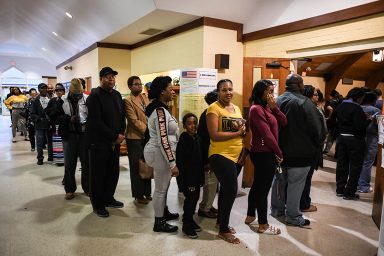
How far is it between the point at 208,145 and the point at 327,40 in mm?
2760

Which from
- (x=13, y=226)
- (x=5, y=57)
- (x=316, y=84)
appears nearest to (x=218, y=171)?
(x=13, y=226)

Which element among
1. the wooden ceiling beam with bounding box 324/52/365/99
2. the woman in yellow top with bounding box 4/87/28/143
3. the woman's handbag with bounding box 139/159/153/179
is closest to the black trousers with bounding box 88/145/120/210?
the woman's handbag with bounding box 139/159/153/179

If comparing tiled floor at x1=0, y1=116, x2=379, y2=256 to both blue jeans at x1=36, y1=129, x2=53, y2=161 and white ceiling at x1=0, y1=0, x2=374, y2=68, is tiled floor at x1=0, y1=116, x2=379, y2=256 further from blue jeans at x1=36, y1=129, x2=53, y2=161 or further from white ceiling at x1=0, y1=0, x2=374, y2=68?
white ceiling at x1=0, y1=0, x2=374, y2=68

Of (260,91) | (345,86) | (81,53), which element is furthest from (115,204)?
(345,86)

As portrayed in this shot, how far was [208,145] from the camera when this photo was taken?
288 centimetres

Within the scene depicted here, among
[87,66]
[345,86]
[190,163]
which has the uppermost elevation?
[87,66]

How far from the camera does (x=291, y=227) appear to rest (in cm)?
310

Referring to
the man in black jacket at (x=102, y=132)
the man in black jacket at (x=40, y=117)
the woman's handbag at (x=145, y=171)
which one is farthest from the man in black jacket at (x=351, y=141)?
the man in black jacket at (x=40, y=117)

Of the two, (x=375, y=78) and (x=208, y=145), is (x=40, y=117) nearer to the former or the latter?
(x=208, y=145)

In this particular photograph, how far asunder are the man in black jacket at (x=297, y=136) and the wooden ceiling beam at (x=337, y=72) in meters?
7.08

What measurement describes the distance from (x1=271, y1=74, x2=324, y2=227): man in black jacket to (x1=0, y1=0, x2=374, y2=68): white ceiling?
1.95 metres

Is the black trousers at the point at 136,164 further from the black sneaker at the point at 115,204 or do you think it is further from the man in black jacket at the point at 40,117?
the man in black jacket at the point at 40,117

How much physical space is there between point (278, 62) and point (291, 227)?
8.73 feet

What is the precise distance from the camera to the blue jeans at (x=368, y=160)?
4145 millimetres
